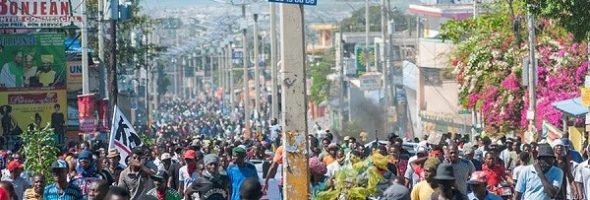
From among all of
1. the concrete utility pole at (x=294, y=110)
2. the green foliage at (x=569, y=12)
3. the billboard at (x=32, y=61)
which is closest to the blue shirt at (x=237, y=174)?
the concrete utility pole at (x=294, y=110)

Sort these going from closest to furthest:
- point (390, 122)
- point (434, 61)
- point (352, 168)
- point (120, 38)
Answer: point (352, 168) < point (120, 38) < point (434, 61) < point (390, 122)

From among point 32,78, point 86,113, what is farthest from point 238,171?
point 32,78

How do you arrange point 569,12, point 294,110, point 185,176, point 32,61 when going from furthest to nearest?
point 32,61, point 569,12, point 185,176, point 294,110

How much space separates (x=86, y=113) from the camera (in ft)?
139

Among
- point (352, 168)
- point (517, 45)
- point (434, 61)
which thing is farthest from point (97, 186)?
point (434, 61)

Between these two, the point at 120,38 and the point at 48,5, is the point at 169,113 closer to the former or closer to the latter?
the point at 120,38

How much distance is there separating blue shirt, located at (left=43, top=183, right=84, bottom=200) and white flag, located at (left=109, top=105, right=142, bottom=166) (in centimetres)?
827

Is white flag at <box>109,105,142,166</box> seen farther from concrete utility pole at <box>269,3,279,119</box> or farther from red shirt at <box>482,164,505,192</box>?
concrete utility pole at <box>269,3,279,119</box>

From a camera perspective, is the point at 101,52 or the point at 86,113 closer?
the point at 86,113

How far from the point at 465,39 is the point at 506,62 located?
4641 mm

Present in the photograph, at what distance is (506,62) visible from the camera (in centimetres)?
4484

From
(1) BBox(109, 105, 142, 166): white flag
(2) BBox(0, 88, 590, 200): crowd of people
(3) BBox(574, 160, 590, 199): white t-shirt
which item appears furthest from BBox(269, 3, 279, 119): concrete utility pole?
(3) BBox(574, 160, 590, 199): white t-shirt

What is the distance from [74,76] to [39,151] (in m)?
24.3

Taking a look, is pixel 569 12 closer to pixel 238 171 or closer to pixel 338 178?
pixel 238 171
